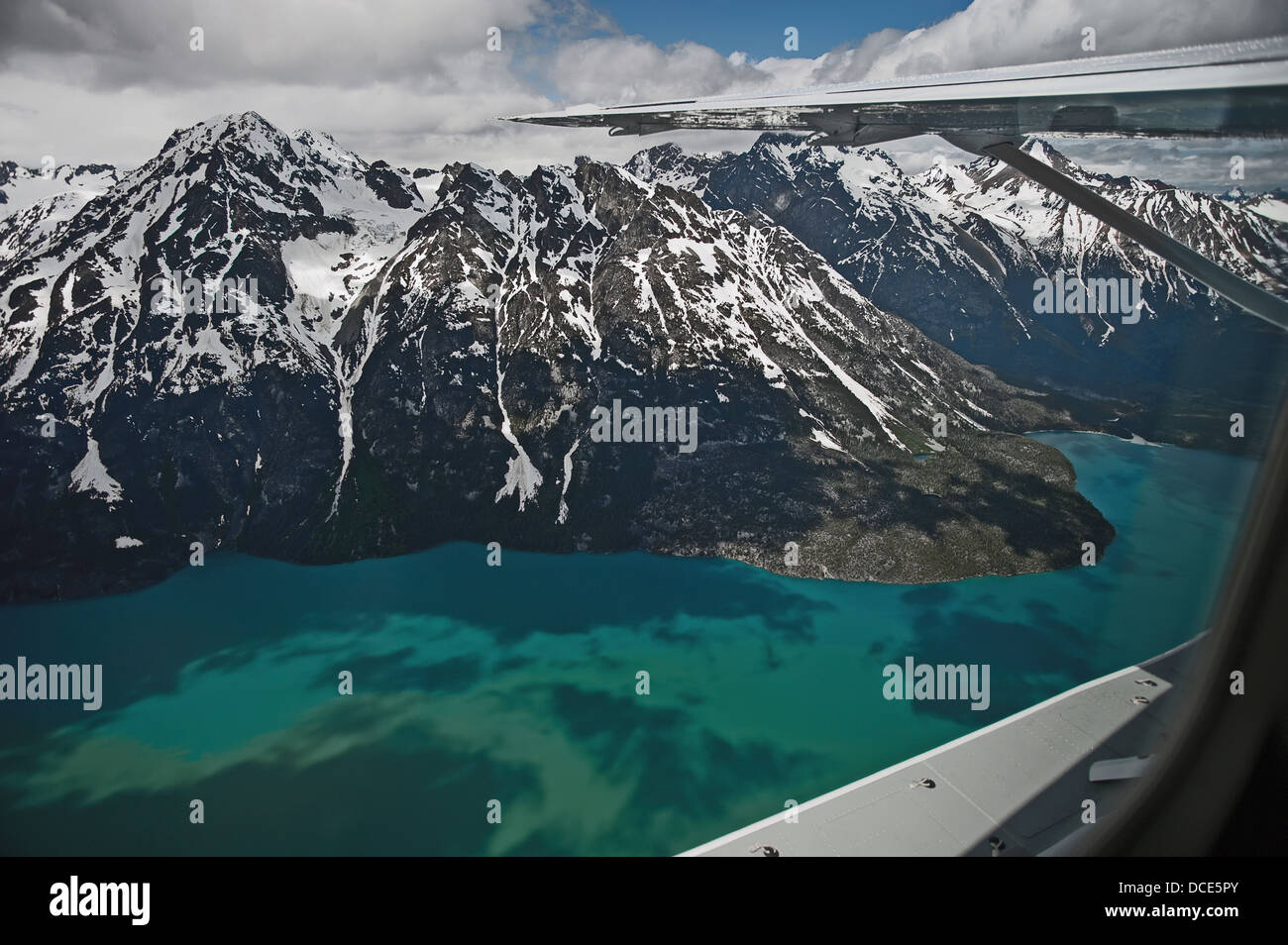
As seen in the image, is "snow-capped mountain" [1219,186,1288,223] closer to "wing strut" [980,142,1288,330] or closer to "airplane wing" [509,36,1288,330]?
"airplane wing" [509,36,1288,330]

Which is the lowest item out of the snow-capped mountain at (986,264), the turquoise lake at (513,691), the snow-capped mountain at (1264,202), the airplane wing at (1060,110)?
the turquoise lake at (513,691)

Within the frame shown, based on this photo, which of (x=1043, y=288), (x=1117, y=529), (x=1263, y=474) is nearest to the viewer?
(x=1263, y=474)

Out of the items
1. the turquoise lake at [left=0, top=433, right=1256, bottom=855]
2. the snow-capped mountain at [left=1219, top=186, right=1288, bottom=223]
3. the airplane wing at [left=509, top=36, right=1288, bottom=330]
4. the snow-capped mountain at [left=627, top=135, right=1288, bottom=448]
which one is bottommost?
the turquoise lake at [left=0, top=433, right=1256, bottom=855]

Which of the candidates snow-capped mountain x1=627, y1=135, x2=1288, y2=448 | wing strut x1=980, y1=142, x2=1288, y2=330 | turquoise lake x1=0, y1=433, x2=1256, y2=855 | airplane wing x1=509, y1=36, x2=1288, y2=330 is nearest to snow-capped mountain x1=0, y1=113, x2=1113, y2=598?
turquoise lake x1=0, y1=433, x2=1256, y2=855

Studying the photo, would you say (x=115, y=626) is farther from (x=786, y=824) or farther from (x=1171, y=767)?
(x=1171, y=767)

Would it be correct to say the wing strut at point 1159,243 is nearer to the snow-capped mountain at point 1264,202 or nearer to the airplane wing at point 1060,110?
the airplane wing at point 1060,110

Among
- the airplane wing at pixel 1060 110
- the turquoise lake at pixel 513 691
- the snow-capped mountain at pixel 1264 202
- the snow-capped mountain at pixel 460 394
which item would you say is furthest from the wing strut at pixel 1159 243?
the snow-capped mountain at pixel 460 394

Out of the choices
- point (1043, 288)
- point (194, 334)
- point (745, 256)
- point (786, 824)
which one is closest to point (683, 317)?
point (745, 256)
